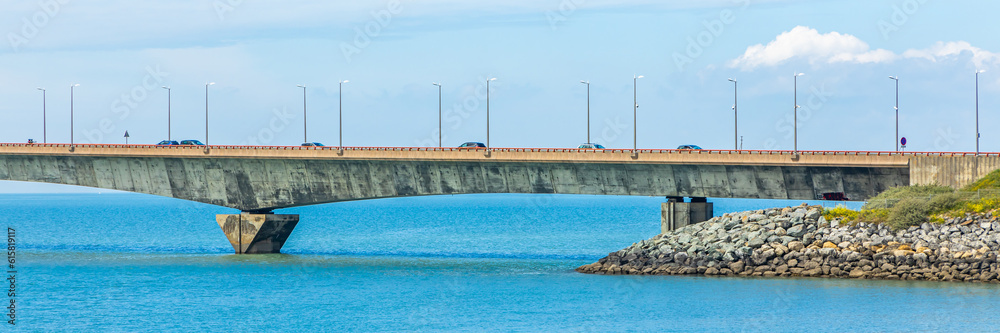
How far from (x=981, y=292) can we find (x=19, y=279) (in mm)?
56237

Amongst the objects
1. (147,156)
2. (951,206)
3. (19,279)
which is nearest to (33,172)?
(147,156)

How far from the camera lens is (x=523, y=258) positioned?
285 ft

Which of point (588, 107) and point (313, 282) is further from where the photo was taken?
point (588, 107)

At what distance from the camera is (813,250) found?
63.5 meters

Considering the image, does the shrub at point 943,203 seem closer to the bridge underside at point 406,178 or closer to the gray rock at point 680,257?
the bridge underside at point 406,178

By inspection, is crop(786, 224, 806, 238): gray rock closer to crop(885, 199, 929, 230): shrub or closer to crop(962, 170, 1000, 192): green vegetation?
crop(885, 199, 929, 230): shrub

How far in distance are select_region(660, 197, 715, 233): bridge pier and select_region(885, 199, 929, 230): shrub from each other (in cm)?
1482

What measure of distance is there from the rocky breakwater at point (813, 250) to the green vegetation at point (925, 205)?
1.88 feet

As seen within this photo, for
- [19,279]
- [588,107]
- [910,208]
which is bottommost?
[19,279]

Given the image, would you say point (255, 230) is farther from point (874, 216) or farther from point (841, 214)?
point (874, 216)

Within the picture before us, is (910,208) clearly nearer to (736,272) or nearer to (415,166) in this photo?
(736,272)

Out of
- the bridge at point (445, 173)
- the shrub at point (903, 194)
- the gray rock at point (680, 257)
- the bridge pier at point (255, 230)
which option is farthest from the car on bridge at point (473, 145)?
the shrub at point (903, 194)

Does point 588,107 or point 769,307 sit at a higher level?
point 588,107

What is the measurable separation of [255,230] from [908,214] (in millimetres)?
47877
